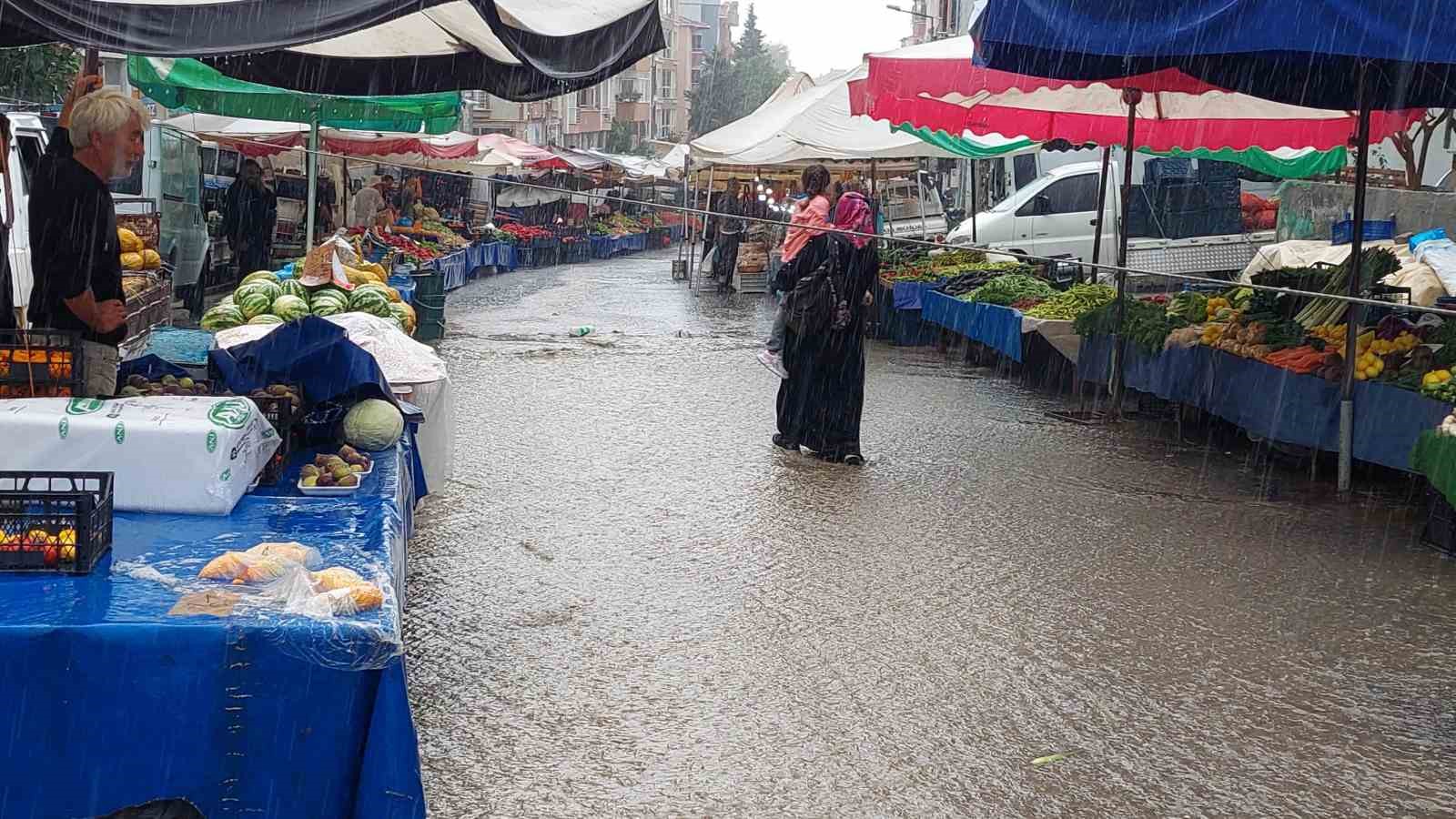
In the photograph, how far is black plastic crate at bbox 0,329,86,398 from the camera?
4.50m

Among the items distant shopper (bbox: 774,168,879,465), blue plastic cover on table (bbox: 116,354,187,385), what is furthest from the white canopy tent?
Answer: blue plastic cover on table (bbox: 116,354,187,385)

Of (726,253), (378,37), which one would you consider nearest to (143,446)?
(378,37)

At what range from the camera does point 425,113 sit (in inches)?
512

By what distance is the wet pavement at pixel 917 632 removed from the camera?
469 cm

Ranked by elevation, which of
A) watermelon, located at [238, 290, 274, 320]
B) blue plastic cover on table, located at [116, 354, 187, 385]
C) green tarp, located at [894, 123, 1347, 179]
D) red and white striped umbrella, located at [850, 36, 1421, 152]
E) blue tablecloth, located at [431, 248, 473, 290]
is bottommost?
blue tablecloth, located at [431, 248, 473, 290]

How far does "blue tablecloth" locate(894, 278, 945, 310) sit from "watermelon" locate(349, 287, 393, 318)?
9554mm

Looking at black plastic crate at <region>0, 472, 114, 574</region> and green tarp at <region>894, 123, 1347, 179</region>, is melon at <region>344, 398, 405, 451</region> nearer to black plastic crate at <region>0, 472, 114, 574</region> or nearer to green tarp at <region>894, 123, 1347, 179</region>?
black plastic crate at <region>0, 472, 114, 574</region>

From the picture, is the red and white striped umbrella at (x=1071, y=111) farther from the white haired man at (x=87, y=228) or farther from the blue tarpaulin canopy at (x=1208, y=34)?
the white haired man at (x=87, y=228)

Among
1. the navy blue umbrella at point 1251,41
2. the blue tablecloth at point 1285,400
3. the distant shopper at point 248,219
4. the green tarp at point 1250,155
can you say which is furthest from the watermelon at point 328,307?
the distant shopper at point 248,219

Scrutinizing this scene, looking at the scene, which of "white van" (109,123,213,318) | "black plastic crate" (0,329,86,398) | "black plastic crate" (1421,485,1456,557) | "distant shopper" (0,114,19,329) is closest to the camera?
"black plastic crate" (0,329,86,398)

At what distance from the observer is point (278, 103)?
12.5m

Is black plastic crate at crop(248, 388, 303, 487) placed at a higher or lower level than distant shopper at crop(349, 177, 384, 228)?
higher

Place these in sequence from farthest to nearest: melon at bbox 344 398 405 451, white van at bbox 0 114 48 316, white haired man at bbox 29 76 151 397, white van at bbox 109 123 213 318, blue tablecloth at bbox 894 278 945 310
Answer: blue tablecloth at bbox 894 278 945 310, white van at bbox 109 123 213 318, white van at bbox 0 114 48 316, melon at bbox 344 398 405 451, white haired man at bbox 29 76 151 397

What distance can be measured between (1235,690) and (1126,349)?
6936mm
